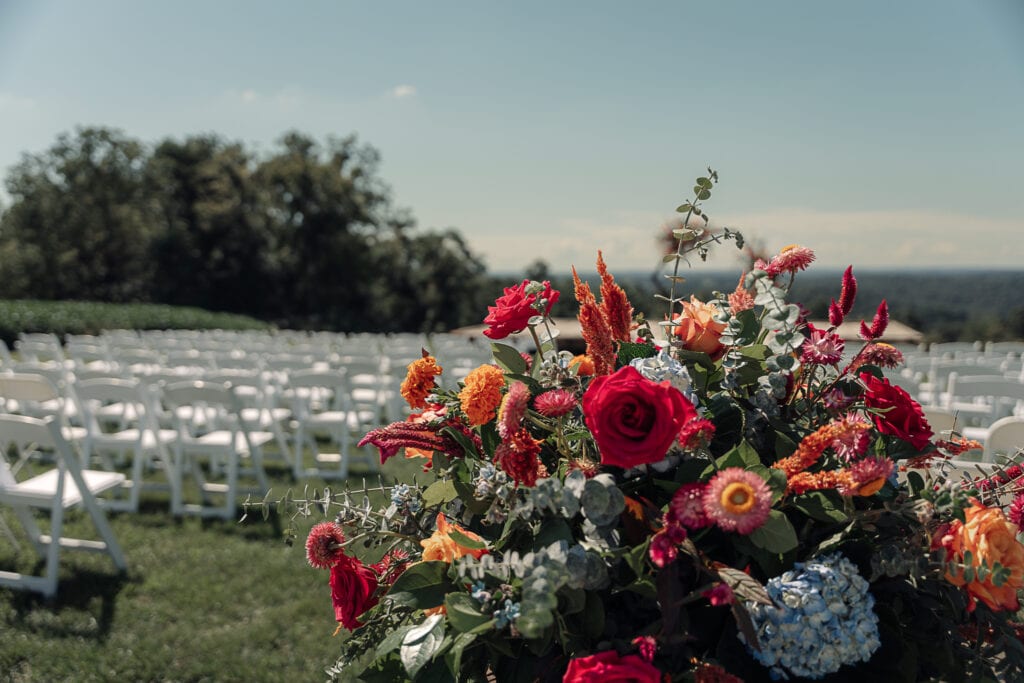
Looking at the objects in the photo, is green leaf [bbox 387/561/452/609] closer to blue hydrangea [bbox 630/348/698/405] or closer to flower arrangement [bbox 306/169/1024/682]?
flower arrangement [bbox 306/169/1024/682]

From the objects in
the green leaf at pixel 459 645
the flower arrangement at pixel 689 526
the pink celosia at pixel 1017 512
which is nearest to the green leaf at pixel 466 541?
the flower arrangement at pixel 689 526

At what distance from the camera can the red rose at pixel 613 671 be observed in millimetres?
798

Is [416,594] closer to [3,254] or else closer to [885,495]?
[885,495]

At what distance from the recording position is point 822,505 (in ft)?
2.98

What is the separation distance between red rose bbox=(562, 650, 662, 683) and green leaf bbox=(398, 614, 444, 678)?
176mm

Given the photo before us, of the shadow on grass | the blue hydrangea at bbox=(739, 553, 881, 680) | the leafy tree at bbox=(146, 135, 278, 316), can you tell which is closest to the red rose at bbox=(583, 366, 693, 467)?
the blue hydrangea at bbox=(739, 553, 881, 680)

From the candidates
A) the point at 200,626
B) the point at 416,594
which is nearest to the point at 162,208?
the point at 200,626

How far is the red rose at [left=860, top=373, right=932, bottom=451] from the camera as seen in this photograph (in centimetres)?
104

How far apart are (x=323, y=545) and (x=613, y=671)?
475 millimetres

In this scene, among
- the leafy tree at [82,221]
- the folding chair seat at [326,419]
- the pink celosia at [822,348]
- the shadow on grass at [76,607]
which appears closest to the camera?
the pink celosia at [822,348]

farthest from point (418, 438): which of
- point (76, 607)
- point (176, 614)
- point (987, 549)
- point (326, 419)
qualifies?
point (326, 419)

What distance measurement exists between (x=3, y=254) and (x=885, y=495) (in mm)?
42636

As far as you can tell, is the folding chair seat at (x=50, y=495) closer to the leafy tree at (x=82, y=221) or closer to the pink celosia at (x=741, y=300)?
the pink celosia at (x=741, y=300)

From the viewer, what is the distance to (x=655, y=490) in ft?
3.28
